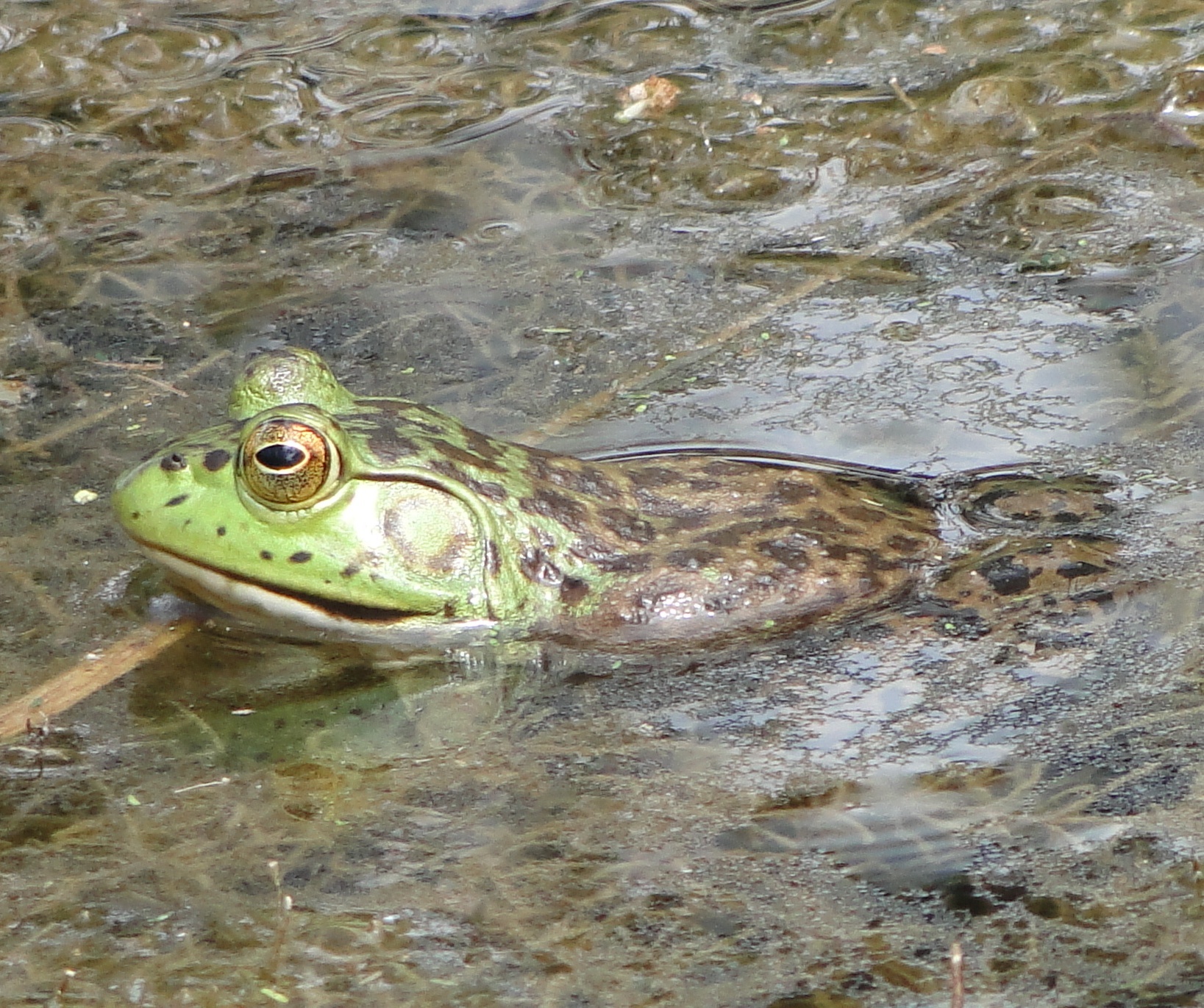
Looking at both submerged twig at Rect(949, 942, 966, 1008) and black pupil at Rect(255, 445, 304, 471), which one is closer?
submerged twig at Rect(949, 942, 966, 1008)

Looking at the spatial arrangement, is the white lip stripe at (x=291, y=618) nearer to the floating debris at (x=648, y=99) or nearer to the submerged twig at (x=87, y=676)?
the submerged twig at (x=87, y=676)

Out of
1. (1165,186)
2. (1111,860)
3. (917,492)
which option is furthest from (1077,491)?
(1165,186)

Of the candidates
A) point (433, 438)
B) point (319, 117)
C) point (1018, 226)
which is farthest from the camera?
point (319, 117)

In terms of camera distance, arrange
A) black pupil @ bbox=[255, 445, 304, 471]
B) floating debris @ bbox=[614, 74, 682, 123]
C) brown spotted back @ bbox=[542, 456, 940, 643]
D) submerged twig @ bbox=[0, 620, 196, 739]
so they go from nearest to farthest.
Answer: submerged twig @ bbox=[0, 620, 196, 739]
black pupil @ bbox=[255, 445, 304, 471]
brown spotted back @ bbox=[542, 456, 940, 643]
floating debris @ bbox=[614, 74, 682, 123]

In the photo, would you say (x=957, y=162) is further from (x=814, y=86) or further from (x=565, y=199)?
(x=565, y=199)

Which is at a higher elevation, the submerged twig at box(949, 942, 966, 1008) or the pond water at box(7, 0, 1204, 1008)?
the pond water at box(7, 0, 1204, 1008)

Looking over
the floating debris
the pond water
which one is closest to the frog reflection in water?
the pond water

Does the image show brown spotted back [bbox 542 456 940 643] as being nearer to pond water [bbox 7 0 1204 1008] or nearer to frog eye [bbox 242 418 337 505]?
pond water [bbox 7 0 1204 1008]

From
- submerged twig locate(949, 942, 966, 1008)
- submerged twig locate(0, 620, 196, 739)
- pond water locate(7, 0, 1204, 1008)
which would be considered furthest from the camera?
submerged twig locate(0, 620, 196, 739)
